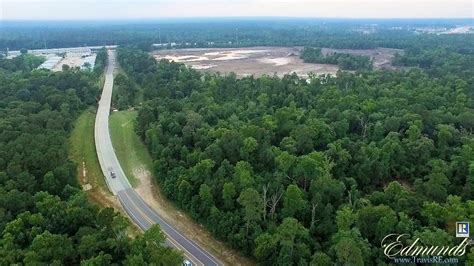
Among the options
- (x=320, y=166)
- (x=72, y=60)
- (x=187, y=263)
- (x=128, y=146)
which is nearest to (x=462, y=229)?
(x=320, y=166)

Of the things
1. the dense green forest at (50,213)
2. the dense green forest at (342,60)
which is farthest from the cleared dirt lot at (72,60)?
the dense green forest at (342,60)

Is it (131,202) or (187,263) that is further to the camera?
(131,202)

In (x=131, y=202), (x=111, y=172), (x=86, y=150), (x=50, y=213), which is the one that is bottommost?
(x=131, y=202)

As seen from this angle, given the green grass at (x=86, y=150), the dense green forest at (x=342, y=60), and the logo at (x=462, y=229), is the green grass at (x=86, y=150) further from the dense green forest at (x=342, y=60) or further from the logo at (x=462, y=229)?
the dense green forest at (x=342, y=60)

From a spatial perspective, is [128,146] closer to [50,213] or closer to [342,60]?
[50,213]

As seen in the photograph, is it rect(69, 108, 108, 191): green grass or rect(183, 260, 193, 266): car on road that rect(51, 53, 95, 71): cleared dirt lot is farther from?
rect(183, 260, 193, 266): car on road

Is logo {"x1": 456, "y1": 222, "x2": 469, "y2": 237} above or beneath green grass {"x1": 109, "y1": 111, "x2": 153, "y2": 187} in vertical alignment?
above

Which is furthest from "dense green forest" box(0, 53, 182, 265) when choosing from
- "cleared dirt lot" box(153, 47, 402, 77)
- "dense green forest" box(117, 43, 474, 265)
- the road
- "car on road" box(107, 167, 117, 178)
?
"cleared dirt lot" box(153, 47, 402, 77)
